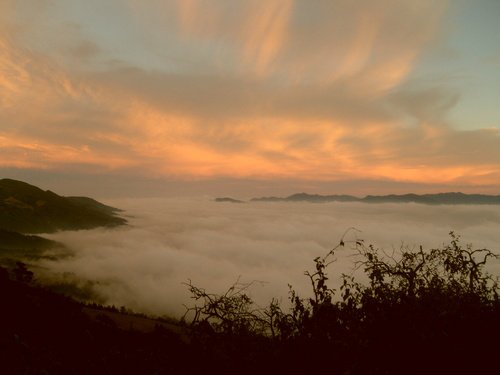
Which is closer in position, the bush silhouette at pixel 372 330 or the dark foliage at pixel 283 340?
the dark foliage at pixel 283 340

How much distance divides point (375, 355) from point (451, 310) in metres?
4.33

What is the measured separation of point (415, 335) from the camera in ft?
32.9

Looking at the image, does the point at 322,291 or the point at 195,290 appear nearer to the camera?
the point at 195,290

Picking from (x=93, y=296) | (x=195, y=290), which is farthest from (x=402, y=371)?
(x=93, y=296)

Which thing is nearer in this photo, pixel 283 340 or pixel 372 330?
pixel 283 340

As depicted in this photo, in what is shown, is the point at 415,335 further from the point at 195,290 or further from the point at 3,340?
the point at 3,340

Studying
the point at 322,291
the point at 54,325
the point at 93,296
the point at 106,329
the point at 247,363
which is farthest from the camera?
the point at 93,296

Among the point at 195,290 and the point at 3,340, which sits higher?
the point at 195,290

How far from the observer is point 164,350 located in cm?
1166

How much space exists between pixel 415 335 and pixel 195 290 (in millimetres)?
6936

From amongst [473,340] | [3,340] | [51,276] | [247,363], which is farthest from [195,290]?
[51,276]

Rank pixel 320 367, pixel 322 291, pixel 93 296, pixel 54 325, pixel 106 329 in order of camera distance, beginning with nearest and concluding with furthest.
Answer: pixel 320 367 → pixel 322 291 → pixel 54 325 → pixel 106 329 → pixel 93 296

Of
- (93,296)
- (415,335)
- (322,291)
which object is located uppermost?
(322,291)

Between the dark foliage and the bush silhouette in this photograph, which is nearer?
the dark foliage
